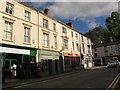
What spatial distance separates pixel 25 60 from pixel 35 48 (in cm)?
254

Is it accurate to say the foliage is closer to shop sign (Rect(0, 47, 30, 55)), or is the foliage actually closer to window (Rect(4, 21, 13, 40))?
shop sign (Rect(0, 47, 30, 55))

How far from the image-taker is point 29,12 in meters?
25.2

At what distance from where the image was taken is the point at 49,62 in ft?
95.1

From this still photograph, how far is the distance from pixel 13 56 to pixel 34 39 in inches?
183

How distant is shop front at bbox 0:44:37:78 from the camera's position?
64.8 feet

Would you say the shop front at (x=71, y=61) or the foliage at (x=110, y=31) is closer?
the shop front at (x=71, y=61)

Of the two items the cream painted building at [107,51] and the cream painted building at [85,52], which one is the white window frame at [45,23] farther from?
the cream painted building at [107,51]

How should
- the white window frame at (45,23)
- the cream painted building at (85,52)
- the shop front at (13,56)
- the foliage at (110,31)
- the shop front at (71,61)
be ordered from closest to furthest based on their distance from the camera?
the shop front at (13,56)
the white window frame at (45,23)
the shop front at (71,61)
the cream painted building at (85,52)
the foliage at (110,31)

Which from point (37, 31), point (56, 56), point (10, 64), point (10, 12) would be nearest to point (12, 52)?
point (10, 64)

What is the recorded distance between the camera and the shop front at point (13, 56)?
19.8m

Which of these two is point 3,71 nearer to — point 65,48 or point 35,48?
point 35,48

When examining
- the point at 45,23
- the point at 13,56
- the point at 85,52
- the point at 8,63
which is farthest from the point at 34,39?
the point at 85,52

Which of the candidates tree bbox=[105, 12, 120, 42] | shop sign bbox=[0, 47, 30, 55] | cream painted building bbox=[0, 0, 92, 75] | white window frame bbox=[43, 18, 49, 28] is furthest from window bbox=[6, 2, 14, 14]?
tree bbox=[105, 12, 120, 42]

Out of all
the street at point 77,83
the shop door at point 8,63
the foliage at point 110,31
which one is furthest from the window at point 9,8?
the foliage at point 110,31
